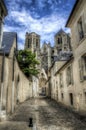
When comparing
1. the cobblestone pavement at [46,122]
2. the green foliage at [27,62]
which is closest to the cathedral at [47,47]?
the green foliage at [27,62]

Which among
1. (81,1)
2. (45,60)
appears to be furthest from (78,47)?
(45,60)

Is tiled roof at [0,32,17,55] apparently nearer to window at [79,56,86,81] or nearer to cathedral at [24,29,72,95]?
window at [79,56,86,81]

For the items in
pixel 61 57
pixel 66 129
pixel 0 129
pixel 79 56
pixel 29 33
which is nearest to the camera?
pixel 0 129

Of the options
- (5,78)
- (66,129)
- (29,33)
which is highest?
(29,33)

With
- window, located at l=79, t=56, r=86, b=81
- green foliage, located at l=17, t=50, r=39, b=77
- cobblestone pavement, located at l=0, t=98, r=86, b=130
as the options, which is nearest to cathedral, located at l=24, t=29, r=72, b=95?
green foliage, located at l=17, t=50, r=39, b=77

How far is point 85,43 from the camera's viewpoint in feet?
30.9

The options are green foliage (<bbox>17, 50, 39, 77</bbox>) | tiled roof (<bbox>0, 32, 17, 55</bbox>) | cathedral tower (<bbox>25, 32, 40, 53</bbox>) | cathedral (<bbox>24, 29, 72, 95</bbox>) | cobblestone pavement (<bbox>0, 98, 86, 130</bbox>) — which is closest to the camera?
cobblestone pavement (<bbox>0, 98, 86, 130</bbox>)

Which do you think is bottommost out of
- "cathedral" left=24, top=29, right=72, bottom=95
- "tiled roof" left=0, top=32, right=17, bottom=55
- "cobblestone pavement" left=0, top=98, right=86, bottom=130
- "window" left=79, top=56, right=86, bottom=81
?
"cobblestone pavement" left=0, top=98, right=86, bottom=130

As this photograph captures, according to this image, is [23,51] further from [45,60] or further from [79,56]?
[45,60]

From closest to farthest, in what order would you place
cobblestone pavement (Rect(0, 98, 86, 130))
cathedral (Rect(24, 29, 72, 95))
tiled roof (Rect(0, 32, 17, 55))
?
cobblestone pavement (Rect(0, 98, 86, 130)) < tiled roof (Rect(0, 32, 17, 55)) < cathedral (Rect(24, 29, 72, 95))

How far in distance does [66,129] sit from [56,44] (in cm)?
7971

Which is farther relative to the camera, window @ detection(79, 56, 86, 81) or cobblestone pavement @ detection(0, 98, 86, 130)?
window @ detection(79, 56, 86, 81)

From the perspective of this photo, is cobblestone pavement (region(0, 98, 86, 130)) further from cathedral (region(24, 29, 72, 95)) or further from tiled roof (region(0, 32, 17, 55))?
cathedral (region(24, 29, 72, 95))

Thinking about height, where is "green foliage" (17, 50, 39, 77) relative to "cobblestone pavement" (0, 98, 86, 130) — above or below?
above
